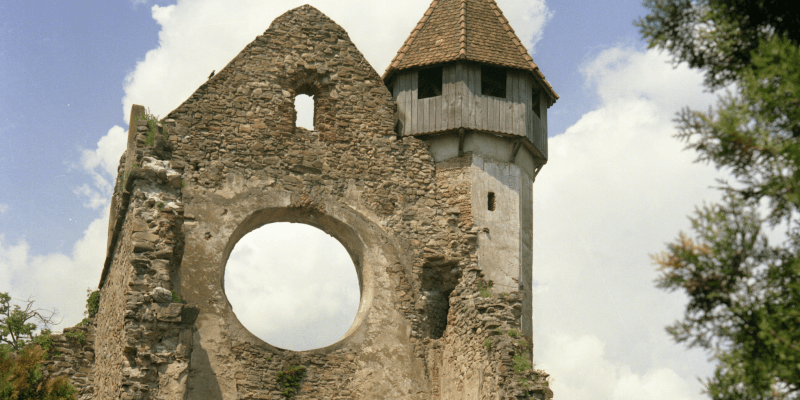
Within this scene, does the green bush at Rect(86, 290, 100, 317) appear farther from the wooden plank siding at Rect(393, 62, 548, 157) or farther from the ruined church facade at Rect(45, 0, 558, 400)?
the wooden plank siding at Rect(393, 62, 548, 157)

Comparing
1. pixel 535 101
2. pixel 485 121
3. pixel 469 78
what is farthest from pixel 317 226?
pixel 535 101

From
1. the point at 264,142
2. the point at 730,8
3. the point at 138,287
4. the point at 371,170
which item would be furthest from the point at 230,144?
the point at 730,8

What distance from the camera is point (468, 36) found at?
16531mm

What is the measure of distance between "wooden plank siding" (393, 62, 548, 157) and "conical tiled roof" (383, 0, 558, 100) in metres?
0.23

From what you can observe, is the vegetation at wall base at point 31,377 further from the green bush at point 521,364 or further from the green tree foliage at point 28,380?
the green bush at point 521,364

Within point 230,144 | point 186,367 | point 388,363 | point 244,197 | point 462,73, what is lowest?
point 186,367

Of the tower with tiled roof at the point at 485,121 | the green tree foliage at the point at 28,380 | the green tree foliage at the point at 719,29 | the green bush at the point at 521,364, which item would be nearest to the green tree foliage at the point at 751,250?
the green tree foliage at the point at 719,29

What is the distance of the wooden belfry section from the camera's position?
15742 millimetres

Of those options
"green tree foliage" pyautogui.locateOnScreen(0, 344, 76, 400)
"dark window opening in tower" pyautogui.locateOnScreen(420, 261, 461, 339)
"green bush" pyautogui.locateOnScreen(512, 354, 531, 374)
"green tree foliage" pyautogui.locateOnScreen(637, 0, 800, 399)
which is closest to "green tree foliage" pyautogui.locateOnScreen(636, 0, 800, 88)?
"green tree foliage" pyautogui.locateOnScreen(637, 0, 800, 399)

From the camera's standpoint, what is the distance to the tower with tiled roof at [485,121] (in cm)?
1525

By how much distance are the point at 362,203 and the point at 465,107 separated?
2631 mm

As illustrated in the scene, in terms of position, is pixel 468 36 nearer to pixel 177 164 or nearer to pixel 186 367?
pixel 177 164

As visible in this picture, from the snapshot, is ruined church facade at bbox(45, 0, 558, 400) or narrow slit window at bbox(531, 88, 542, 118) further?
narrow slit window at bbox(531, 88, 542, 118)

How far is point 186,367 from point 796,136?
8188 mm
